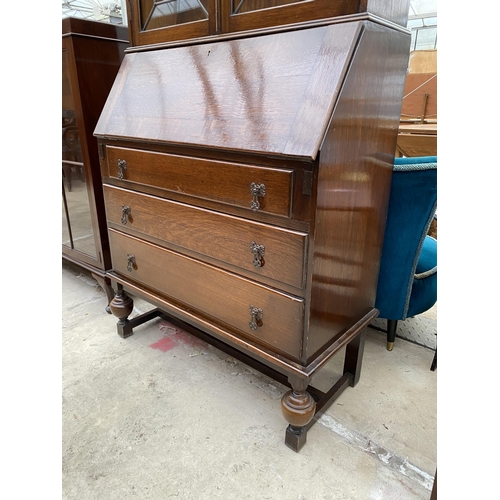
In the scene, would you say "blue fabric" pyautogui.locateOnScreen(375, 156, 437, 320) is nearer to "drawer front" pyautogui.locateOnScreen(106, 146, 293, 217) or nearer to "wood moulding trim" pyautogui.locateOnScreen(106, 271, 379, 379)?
"wood moulding trim" pyautogui.locateOnScreen(106, 271, 379, 379)

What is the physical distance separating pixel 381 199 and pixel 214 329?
0.83 m

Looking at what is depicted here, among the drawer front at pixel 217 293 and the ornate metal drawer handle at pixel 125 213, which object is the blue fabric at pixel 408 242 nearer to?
the drawer front at pixel 217 293

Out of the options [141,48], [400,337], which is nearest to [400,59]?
[141,48]

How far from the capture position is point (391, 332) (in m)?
2.07

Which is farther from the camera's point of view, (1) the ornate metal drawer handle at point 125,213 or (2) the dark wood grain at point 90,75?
(2) the dark wood grain at point 90,75

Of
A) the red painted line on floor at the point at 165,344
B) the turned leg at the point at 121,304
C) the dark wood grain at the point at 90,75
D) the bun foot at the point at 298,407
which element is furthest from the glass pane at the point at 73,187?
the bun foot at the point at 298,407

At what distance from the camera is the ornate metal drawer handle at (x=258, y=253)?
1290 millimetres

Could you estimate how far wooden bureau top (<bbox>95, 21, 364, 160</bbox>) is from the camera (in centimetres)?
112

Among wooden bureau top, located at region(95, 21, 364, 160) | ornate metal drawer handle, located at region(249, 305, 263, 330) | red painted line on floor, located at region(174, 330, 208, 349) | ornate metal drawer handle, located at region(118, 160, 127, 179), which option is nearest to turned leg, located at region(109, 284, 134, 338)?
red painted line on floor, located at region(174, 330, 208, 349)

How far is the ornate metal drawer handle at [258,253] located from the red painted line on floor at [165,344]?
3.43 ft

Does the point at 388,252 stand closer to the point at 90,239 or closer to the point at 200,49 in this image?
the point at 200,49

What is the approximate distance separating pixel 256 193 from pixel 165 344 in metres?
1.25

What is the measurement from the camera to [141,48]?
175cm

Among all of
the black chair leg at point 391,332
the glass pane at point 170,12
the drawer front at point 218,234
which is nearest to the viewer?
the drawer front at point 218,234
